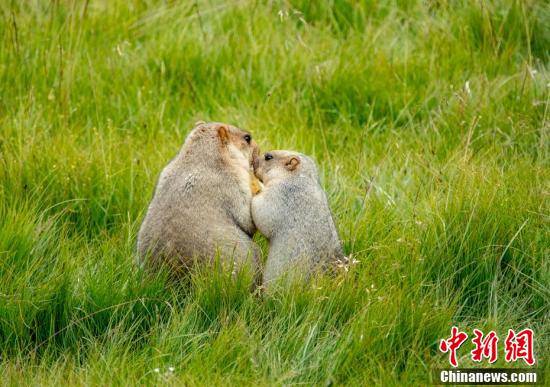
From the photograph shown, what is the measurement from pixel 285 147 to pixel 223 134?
986mm

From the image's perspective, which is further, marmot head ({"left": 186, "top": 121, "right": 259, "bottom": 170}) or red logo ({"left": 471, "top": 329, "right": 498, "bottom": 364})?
marmot head ({"left": 186, "top": 121, "right": 259, "bottom": 170})

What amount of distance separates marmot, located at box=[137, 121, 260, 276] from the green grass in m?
0.18

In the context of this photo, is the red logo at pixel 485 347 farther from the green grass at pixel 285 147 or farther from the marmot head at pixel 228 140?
the marmot head at pixel 228 140

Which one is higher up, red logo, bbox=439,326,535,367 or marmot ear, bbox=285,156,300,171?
marmot ear, bbox=285,156,300,171

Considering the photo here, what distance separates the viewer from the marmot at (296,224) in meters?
4.81

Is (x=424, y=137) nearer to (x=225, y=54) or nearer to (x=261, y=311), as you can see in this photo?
(x=225, y=54)

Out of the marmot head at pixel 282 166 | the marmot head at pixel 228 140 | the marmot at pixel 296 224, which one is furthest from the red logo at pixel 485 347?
the marmot head at pixel 228 140

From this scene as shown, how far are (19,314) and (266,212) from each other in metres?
1.40

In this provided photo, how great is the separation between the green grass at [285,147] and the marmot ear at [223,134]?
0.73 m

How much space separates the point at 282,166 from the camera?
527 centimetres

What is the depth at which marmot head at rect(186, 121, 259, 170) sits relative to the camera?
5.19 metres

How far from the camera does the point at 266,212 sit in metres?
4.98

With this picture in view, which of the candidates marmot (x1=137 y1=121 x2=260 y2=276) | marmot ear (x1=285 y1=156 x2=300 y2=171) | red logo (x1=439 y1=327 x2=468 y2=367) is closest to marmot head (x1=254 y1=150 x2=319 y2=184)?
marmot ear (x1=285 y1=156 x2=300 y2=171)

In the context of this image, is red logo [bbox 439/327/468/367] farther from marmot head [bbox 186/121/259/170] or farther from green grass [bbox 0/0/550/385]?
marmot head [bbox 186/121/259/170]
